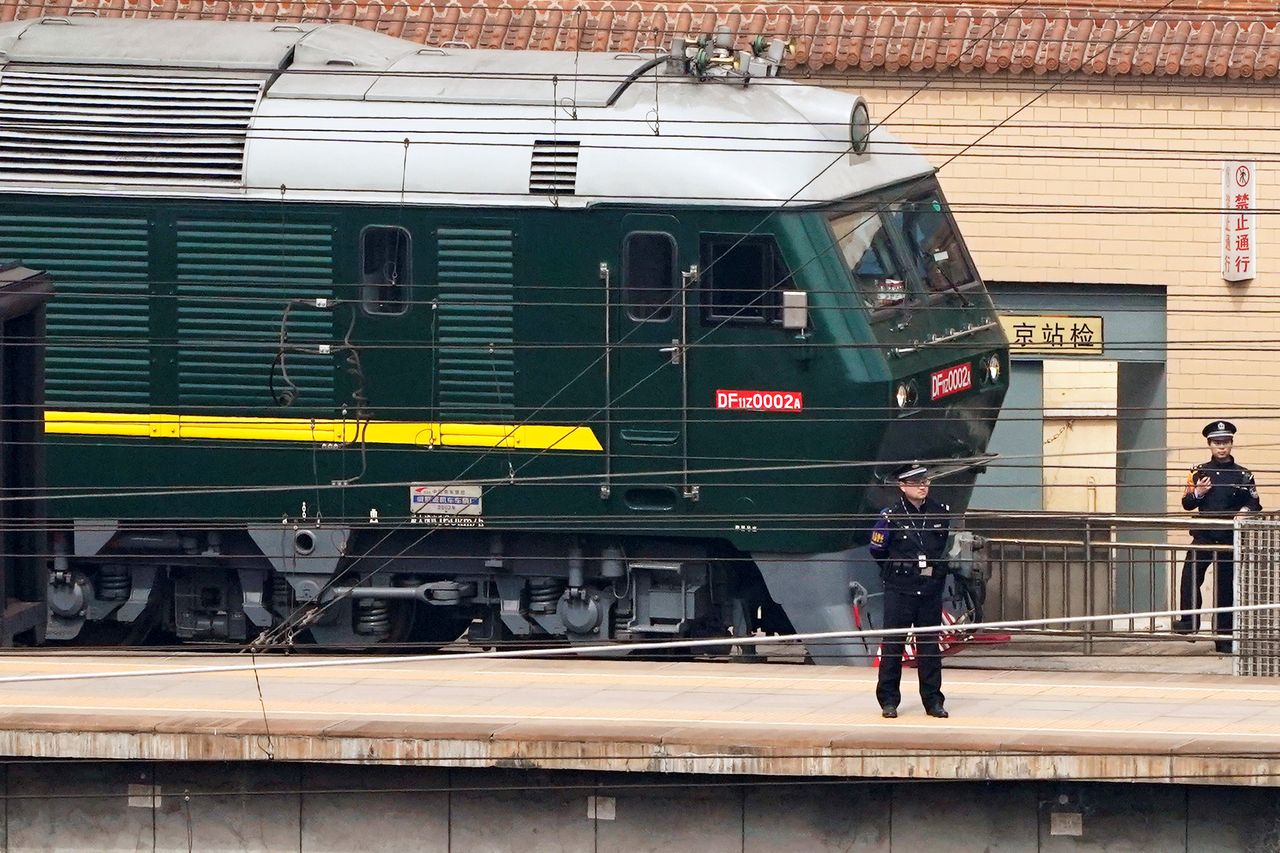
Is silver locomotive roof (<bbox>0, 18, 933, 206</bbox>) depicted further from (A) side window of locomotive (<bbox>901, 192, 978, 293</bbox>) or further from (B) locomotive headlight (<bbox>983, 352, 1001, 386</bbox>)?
(B) locomotive headlight (<bbox>983, 352, 1001, 386</bbox>)

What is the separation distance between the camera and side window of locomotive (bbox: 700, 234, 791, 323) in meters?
14.6

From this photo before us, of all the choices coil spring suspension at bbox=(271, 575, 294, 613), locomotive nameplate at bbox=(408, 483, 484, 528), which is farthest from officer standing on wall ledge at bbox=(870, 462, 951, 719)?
coil spring suspension at bbox=(271, 575, 294, 613)

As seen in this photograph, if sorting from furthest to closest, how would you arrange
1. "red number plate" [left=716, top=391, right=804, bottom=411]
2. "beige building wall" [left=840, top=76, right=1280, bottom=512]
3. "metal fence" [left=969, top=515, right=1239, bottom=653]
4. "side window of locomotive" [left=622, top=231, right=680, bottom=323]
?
"beige building wall" [left=840, top=76, right=1280, bottom=512], "metal fence" [left=969, top=515, right=1239, bottom=653], "side window of locomotive" [left=622, top=231, right=680, bottom=323], "red number plate" [left=716, top=391, right=804, bottom=411]

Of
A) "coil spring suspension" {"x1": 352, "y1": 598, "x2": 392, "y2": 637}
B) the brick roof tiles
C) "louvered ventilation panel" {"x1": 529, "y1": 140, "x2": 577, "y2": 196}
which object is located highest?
the brick roof tiles

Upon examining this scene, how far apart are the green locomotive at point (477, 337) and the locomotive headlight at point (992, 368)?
17 centimetres

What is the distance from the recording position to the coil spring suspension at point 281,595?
1546cm

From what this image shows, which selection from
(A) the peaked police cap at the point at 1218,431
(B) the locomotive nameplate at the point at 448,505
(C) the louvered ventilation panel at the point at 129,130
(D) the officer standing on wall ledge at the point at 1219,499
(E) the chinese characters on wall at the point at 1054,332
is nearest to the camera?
(B) the locomotive nameplate at the point at 448,505

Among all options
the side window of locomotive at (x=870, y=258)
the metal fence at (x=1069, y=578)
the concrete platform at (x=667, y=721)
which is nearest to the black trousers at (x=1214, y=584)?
the metal fence at (x=1069, y=578)

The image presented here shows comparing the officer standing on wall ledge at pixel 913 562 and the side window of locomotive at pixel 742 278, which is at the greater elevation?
the side window of locomotive at pixel 742 278

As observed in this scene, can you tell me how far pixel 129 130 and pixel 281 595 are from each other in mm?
3176

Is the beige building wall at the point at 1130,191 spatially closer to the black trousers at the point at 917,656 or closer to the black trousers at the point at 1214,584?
the black trousers at the point at 1214,584

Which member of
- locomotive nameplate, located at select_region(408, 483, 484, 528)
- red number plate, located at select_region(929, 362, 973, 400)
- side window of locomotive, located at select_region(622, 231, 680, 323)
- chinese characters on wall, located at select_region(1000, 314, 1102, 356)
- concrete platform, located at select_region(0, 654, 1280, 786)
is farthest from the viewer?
chinese characters on wall, located at select_region(1000, 314, 1102, 356)

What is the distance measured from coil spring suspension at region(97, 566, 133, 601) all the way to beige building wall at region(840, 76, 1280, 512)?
7673 mm

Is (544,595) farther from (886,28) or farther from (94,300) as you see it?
(886,28)
